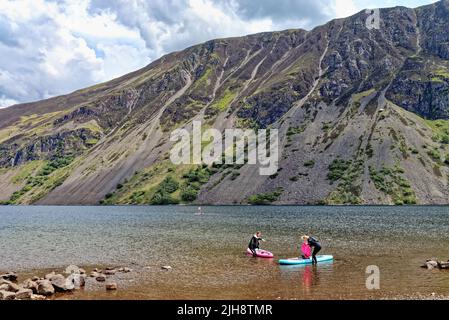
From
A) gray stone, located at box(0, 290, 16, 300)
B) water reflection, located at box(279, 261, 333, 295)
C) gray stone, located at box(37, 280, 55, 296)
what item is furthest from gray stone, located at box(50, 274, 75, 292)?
water reflection, located at box(279, 261, 333, 295)

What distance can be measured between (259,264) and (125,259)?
55.8ft

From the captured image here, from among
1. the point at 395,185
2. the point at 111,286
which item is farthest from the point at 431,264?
the point at 395,185

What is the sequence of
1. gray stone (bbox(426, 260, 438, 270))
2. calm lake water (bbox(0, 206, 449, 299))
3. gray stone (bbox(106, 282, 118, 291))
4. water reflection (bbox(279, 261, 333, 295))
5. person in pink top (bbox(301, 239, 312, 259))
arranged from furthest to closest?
person in pink top (bbox(301, 239, 312, 259)), gray stone (bbox(426, 260, 438, 270)), water reflection (bbox(279, 261, 333, 295)), gray stone (bbox(106, 282, 118, 291)), calm lake water (bbox(0, 206, 449, 299))

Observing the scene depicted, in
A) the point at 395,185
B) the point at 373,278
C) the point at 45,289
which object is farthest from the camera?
the point at 395,185

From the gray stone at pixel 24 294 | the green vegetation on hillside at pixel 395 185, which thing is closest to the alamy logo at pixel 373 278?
the gray stone at pixel 24 294

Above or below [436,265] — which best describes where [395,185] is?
above

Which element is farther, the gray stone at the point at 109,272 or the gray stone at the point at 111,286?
the gray stone at the point at 109,272

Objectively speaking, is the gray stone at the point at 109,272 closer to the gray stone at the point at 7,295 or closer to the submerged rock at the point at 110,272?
the submerged rock at the point at 110,272

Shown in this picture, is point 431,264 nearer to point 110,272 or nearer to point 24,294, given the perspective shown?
point 110,272

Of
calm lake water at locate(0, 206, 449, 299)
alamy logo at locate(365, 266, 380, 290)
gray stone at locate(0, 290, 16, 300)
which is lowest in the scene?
calm lake water at locate(0, 206, 449, 299)

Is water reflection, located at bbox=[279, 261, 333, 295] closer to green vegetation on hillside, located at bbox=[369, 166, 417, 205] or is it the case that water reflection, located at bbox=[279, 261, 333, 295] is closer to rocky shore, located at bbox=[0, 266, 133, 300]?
rocky shore, located at bbox=[0, 266, 133, 300]
